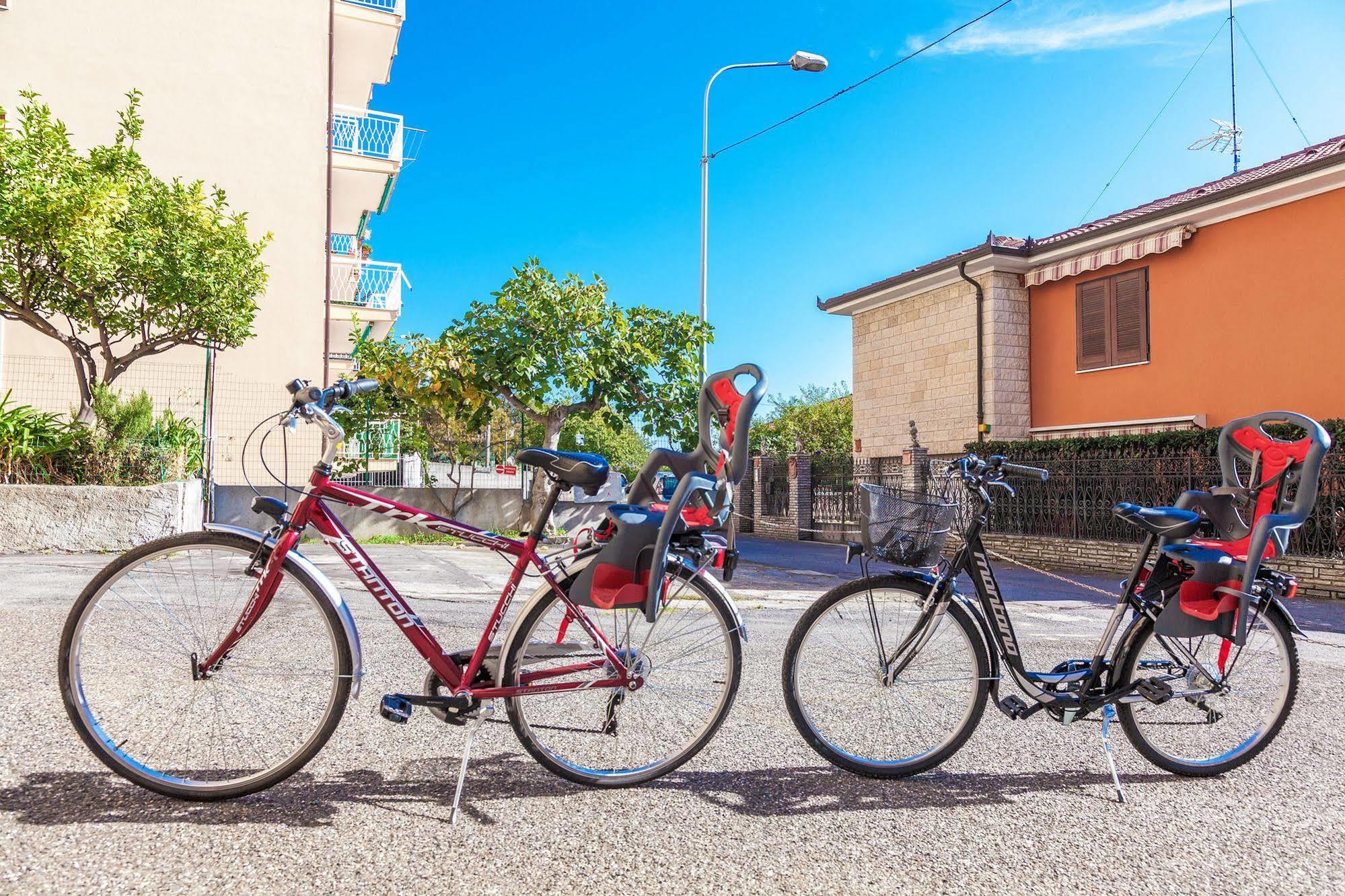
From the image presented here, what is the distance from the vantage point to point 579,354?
49.0ft

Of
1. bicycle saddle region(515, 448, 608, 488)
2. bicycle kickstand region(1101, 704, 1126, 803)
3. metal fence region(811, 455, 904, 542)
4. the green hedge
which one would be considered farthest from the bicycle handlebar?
metal fence region(811, 455, 904, 542)

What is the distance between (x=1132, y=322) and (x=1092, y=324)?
82cm

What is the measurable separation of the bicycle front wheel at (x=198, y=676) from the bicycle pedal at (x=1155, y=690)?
278 centimetres

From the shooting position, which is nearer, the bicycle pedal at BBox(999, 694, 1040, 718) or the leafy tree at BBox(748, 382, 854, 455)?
the bicycle pedal at BBox(999, 694, 1040, 718)

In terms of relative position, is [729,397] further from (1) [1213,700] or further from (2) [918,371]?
(2) [918,371]

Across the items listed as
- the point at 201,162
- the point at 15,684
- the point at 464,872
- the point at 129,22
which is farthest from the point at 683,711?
the point at 129,22

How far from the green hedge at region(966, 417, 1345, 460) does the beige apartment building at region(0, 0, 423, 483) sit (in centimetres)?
1441

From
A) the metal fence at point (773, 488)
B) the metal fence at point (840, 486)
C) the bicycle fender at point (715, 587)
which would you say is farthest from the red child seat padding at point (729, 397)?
the metal fence at point (773, 488)

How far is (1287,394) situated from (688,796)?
47.5ft

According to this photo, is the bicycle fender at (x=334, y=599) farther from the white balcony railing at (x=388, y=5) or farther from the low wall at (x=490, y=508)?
the white balcony railing at (x=388, y=5)

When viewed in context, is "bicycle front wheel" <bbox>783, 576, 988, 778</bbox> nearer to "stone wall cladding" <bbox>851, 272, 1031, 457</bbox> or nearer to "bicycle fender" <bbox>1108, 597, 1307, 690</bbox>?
"bicycle fender" <bbox>1108, 597, 1307, 690</bbox>

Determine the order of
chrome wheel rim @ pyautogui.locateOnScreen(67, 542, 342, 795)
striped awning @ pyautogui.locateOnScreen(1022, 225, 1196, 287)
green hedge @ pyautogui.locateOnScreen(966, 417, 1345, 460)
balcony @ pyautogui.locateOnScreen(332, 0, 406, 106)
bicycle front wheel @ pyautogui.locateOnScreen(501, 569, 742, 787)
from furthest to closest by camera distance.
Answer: balcony @ pyautogui.locateOnScreen(332, 0, 406, 106) → striped awning @ pyautogui.locateOnScreen(1022, 225, 1196, 287) → green hedge @ pyautogui.locateOnScreen(966, 417, 1345, 460) → bicycle front wheel @ pyautogui.locateOnScreen(501, 569, 742, 787) → chrome wheel rim @ pyautogui.locateOnScreen(67, 542, 342, 795)

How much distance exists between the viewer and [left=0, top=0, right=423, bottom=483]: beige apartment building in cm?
1916

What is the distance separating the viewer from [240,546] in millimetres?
2941
